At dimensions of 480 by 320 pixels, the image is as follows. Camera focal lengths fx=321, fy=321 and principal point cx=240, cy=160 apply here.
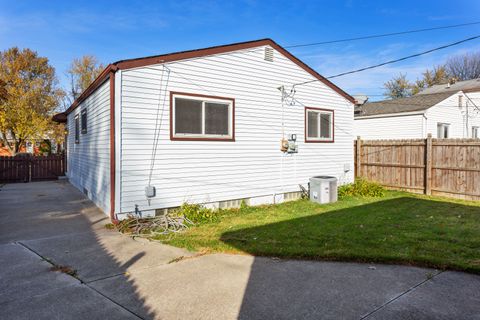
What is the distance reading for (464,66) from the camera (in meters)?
42.9

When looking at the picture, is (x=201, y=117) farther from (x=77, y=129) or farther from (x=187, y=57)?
(x=77, y=129)

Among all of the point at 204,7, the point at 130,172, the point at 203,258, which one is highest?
the point at 204,7

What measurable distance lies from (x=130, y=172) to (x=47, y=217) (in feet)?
8.17

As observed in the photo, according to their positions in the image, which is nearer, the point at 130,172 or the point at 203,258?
the point at 203,258

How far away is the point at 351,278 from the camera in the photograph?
13.4 feet

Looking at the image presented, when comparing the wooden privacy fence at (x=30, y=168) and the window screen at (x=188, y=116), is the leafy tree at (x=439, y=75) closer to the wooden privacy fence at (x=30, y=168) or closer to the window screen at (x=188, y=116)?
the window screen at (x=188, y=116)

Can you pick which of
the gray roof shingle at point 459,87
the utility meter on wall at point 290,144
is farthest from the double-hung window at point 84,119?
the gray roof shingle at point 459,87

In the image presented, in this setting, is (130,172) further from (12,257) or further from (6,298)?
(6,298)

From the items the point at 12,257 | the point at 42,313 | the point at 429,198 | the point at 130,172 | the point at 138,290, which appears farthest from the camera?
A: the point at 429,198

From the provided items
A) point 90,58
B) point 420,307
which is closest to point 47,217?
point 420,307

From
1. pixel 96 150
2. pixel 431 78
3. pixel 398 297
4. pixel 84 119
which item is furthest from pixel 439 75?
pixel 398 297

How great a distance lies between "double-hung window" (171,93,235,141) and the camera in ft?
25.0

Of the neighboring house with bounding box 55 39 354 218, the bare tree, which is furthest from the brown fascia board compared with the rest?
the bare tree

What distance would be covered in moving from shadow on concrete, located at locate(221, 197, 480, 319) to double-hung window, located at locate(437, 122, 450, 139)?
10.2 m
